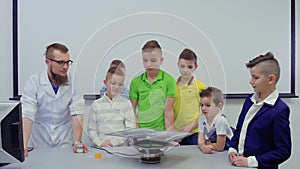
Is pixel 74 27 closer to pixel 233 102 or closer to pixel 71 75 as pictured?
pixel 71 75

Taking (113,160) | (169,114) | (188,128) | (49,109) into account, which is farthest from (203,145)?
(49,109)

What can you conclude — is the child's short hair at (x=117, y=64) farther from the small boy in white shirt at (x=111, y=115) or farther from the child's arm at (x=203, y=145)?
the child's arm at (x=203, y=145)

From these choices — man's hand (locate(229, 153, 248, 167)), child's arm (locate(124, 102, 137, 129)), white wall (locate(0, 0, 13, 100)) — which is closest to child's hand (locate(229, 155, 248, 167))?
man's hand (locate(229, 153, 248, 167))

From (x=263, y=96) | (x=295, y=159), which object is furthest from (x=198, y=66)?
(x=295, y=159)

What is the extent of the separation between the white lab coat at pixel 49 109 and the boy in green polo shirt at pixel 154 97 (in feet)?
1.28

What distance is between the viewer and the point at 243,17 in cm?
260

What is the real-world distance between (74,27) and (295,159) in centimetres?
207

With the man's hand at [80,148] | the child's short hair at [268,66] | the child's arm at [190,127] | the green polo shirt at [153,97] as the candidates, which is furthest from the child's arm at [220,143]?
the man's hand at [80,148]

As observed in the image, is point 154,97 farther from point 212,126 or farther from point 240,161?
point 240,161

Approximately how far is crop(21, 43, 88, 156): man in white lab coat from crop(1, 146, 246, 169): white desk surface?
230 millimetres

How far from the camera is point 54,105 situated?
1937mm

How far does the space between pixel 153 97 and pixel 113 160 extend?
40 cm

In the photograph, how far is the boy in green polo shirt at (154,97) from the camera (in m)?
1.75

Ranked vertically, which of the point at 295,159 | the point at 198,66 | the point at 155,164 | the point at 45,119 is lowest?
the point at 295,159
